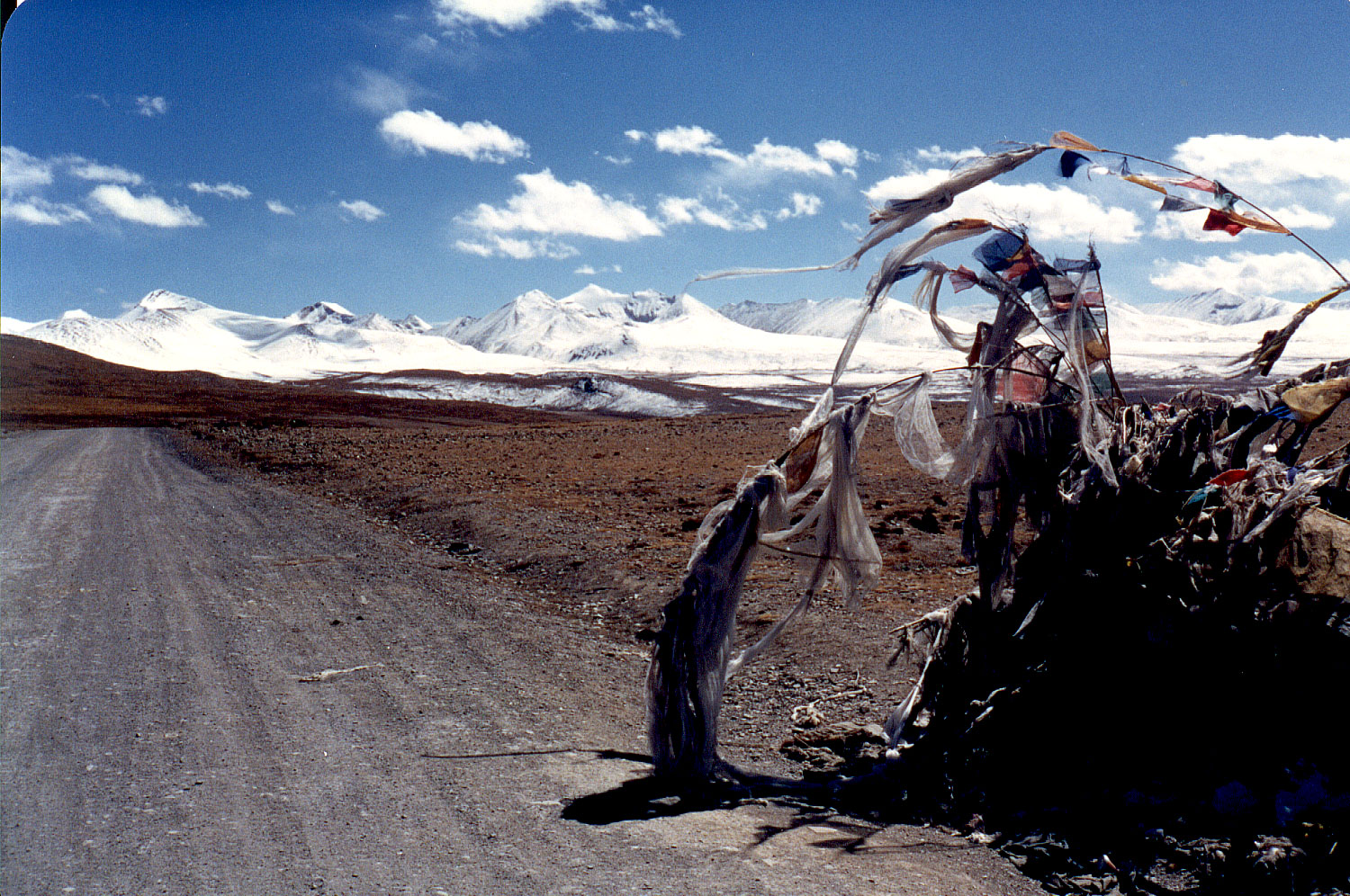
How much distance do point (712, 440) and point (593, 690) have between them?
20.4m

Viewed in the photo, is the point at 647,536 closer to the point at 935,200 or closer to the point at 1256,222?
the point at 935,200

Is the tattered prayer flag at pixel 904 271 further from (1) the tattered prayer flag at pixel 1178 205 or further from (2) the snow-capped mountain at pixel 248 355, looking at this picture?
(2) the snow-capped mountain at pixel 248 355

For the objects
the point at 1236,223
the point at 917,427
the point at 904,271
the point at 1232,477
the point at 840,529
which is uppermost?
the point at 1236,223

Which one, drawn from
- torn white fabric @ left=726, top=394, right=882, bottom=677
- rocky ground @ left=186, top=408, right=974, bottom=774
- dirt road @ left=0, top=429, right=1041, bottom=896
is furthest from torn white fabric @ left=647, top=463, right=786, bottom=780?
rocky ground @ left=186, top=408, right=974, bottom=774

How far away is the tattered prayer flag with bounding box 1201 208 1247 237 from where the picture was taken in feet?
16.0

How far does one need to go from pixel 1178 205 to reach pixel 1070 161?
0.63 m

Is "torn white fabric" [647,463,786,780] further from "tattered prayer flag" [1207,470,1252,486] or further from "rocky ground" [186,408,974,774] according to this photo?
"tattered prayer flag" [1207,470,1252,486]

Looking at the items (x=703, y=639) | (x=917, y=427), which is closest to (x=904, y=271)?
(x=917, y=427)

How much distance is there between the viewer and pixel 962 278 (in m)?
5.20

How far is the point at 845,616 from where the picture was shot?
24.6 feet

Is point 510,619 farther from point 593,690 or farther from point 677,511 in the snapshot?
point 677,511

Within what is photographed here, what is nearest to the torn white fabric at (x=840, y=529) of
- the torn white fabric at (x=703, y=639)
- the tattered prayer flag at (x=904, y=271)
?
the torn white fabric at (x=703, y=639)

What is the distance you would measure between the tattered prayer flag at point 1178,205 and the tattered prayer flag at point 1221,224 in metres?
0.08

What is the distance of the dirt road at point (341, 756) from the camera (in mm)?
3650
